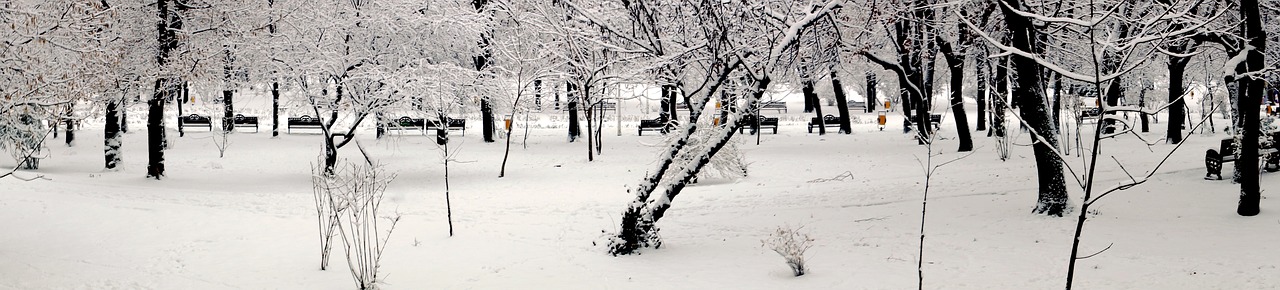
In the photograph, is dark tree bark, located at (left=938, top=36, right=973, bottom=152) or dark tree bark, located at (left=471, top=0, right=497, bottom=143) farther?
dark tree bark, located at (left=471, top=0, right=497, bottom=143)

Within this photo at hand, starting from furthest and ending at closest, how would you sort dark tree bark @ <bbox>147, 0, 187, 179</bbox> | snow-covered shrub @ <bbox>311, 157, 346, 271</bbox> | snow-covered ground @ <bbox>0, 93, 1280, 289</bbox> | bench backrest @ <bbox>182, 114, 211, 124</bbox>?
bench backrest @ <bbox>182, 114, 211, 124</bbox> → dark tree bark @ <bbox>147, 0, 187, 179</bbox> → snow-covered ground @ <bbox>0, 93, 1280, 289</bbox> → snow-covered shrub @ <bbox>311, 157, 346, 271</bbox>

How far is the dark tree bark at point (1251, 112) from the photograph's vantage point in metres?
A: 8.78

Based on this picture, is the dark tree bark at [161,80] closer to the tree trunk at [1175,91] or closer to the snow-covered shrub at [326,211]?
the snow-covered shrub at [326,211]

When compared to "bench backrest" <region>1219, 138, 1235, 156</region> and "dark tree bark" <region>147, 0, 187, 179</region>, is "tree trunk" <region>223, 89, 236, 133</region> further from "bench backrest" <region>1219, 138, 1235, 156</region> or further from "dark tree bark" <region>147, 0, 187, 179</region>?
"bench backrest" <region>1219, 138, 1235, 156</region>

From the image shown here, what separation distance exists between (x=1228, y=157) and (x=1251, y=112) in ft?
11.9

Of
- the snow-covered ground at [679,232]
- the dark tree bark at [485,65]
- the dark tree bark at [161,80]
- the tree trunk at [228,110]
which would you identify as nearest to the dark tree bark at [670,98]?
the snow-covered ground at [679,232]

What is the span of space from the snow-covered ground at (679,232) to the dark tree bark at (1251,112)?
207 millimetres

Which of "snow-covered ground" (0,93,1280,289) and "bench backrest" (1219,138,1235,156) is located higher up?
"bench backrest" (1219,138,1235,156)

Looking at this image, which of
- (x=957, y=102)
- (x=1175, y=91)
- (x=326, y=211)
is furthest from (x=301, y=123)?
(x=1175, y=91)

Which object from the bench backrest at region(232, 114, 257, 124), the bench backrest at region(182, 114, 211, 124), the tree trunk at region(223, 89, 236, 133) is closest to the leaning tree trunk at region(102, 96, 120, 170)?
the tree trunk at region(223, 89, 236, 133)

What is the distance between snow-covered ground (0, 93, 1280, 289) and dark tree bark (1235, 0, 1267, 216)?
0.21 meters

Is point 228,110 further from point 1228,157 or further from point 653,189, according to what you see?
point 1228,157

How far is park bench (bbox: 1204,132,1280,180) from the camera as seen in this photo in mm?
11750

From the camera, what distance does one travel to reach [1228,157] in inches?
474
